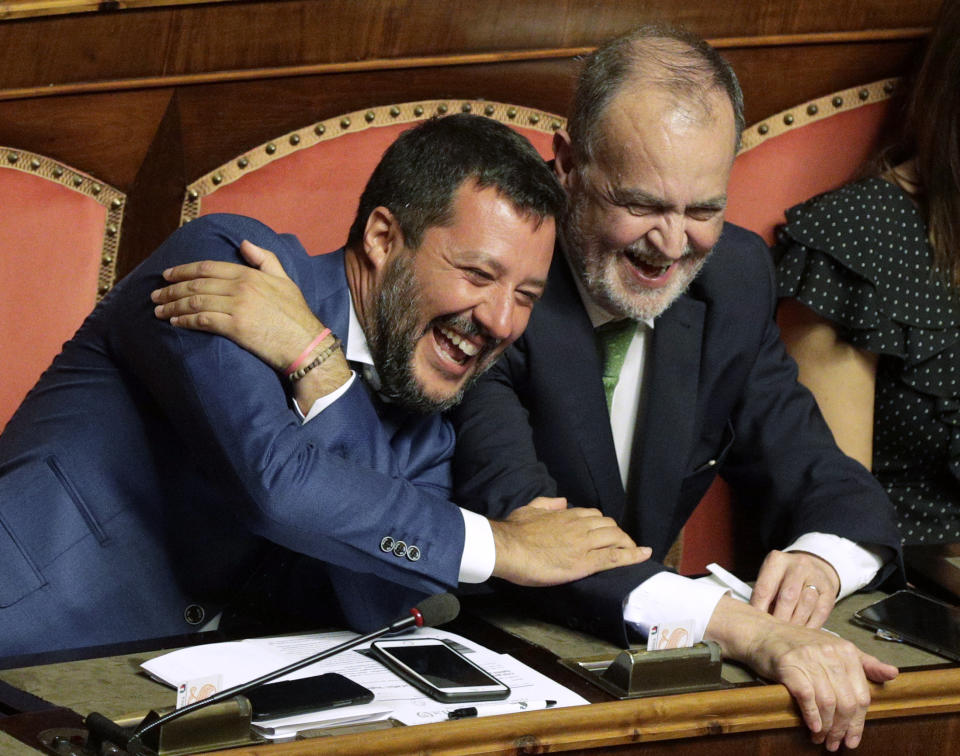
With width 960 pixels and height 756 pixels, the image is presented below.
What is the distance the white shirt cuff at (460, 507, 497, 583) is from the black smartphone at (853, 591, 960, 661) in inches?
19.3

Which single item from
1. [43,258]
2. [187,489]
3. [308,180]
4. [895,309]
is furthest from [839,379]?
[43,258]

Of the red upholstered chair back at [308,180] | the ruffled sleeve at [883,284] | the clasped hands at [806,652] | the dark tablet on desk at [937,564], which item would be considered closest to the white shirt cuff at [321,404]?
the clasped hands at [806,652]

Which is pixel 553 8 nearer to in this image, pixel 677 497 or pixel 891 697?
pixel 677 497

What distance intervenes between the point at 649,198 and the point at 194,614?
0.86 metres

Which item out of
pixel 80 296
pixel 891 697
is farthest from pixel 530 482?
pixel 80 296

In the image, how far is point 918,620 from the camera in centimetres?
170

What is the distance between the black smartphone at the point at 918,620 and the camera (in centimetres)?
162

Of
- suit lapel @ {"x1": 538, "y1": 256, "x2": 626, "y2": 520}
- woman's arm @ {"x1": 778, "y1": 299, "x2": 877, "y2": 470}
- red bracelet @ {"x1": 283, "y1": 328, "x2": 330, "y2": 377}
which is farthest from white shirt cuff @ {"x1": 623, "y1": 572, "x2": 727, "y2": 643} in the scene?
woman's arm @ {"x1": 778, "y1": 299, "x2": 877, "y2": 470}

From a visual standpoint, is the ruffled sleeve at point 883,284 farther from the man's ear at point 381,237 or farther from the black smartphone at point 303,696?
the black smartphone at point 303,696

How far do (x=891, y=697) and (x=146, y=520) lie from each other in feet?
3.01

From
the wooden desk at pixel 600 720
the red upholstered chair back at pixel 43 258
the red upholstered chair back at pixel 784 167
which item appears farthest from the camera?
the red upholstered chair back at pixel 784 167

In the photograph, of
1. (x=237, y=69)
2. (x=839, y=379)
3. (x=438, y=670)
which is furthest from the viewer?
(x=839, y=379)

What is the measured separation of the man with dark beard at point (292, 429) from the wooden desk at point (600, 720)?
17cm

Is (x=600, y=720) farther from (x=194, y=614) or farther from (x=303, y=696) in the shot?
(x=194, y=614)
